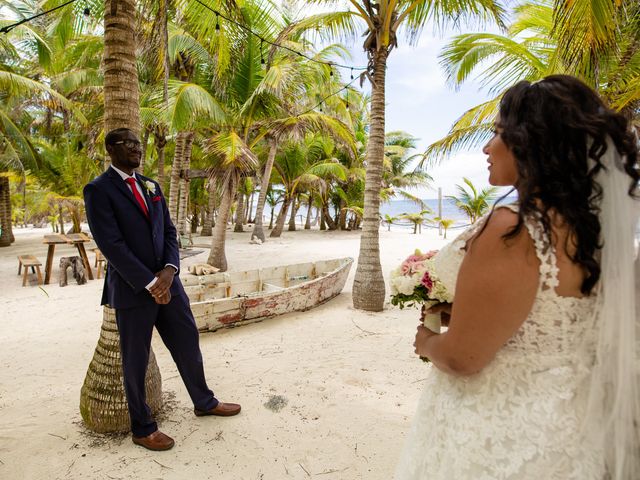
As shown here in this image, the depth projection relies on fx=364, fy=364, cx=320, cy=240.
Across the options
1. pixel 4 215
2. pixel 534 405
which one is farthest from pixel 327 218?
pixel 534 405

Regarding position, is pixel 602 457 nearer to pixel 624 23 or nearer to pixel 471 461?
pixel 471 461

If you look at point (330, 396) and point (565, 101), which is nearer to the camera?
point (565, 101)

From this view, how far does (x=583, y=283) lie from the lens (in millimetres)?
1074

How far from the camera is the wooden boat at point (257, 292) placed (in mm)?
5293

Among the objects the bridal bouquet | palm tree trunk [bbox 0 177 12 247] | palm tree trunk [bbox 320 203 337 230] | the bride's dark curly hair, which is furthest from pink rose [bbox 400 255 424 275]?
palm tree trunk [bbox 320 203 337 230]

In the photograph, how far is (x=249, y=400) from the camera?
3.64 m

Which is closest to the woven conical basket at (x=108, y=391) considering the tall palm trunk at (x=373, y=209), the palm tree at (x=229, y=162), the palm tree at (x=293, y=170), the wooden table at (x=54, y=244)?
the tall palm trunk at (x=373, y=209)

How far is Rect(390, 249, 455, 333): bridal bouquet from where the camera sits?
1.51 m

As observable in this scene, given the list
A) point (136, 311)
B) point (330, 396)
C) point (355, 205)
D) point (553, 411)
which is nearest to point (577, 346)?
point (553, 411)

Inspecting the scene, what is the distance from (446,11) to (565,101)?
7.08 m

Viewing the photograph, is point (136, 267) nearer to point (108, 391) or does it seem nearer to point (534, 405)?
point (108, 391)

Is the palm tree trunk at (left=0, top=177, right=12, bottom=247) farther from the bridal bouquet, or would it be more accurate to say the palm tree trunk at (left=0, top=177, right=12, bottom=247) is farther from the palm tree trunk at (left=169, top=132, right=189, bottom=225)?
the bridal bouquet

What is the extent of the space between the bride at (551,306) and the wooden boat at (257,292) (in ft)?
14.6

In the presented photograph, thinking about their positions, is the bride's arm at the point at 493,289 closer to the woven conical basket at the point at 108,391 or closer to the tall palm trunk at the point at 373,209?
the woven conical basket at the point at 108,391
